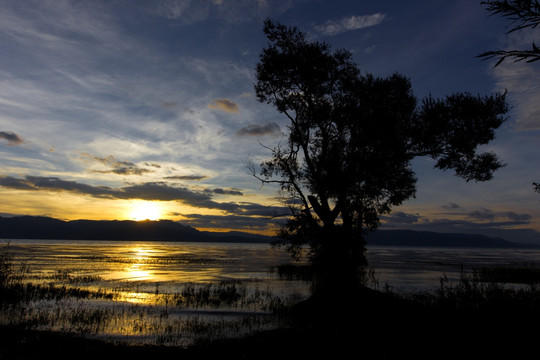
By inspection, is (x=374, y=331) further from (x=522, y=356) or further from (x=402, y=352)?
(x=522, y=356)

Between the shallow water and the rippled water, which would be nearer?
the rippled water

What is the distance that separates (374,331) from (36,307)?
20224 mm

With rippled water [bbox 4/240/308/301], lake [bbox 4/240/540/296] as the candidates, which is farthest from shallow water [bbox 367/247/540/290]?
rippled water [bbox 4/240/308/301]

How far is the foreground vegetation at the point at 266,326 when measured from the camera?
11.4 meters

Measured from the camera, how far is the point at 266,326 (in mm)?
17984

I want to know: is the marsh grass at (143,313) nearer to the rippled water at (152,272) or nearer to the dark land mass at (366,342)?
the dark land mass at (366,342)

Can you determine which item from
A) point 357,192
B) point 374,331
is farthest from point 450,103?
point 374,331

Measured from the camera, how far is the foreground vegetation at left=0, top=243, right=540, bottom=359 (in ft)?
37.5

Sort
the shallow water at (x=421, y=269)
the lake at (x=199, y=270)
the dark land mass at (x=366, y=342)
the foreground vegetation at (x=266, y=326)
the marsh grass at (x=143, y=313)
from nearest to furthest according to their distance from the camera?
the dark land mass at (x=366, y=342), the foreground vegetation at (x=266, y=326), the marsh grass at (x=143, y=313), the lake at (x=199, y=270), the shallow water at (x=421, y=269)

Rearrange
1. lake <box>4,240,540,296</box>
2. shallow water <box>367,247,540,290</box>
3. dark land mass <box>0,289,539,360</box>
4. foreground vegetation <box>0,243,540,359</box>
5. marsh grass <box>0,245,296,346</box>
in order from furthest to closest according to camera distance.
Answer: shallow water <box>367,247,540,290</box> → lake <box>4,240,540,296</box> → marsh grass <box>0,245,296,346</box> → foreground vegetation <box>0,243,540,359</box> → dark land mass <box>0,289,539,360</box>

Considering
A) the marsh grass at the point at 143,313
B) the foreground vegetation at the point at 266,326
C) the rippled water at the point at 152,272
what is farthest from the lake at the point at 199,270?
the foreground vegetation at the point at 266,326

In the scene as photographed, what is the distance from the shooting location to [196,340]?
48.0 ft

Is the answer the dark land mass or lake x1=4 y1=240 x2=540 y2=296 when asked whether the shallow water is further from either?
the dark land mass

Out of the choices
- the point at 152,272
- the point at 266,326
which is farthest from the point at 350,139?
the point at 152,272
